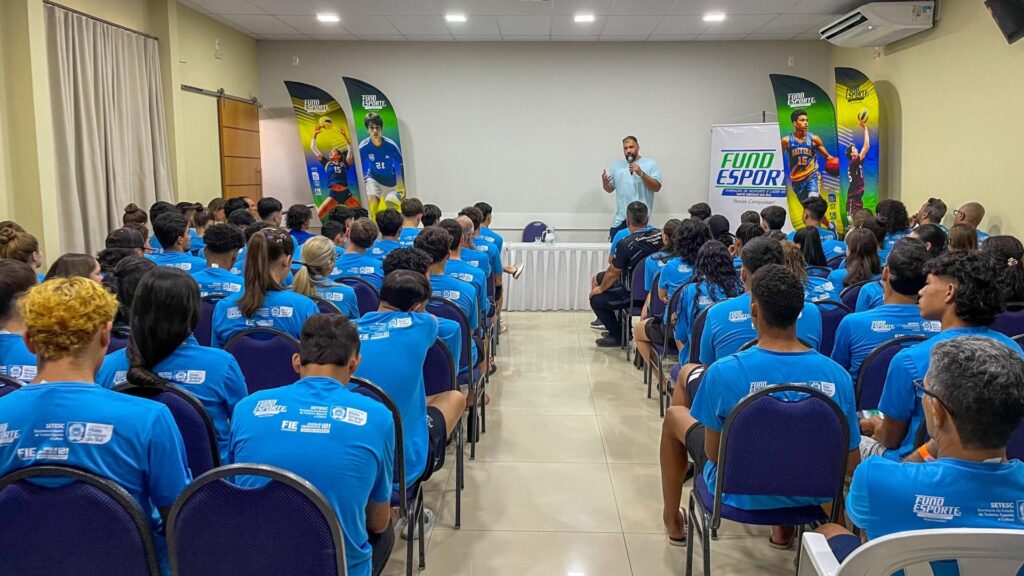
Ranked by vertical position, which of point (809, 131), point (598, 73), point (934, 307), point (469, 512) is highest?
point (598, 73)

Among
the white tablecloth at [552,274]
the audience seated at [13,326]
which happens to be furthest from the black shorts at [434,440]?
the white tablecloth at [552,274]

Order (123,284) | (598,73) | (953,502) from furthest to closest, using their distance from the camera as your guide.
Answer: (598,73)
(123,284)
(953,502)

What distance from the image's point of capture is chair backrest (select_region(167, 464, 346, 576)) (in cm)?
155

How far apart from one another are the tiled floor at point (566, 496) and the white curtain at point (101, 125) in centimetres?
383

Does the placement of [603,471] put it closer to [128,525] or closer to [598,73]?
[128,525]

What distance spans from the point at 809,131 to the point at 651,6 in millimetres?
2461

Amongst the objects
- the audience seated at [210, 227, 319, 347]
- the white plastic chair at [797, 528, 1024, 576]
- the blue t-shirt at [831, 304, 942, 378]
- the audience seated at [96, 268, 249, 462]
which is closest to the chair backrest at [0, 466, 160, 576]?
the audience seated at [96, 268, 249, 462]

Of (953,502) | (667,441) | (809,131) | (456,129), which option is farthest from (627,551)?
(456,129)

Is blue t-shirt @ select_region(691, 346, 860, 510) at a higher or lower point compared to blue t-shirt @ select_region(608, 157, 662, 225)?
lower

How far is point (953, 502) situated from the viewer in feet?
4.80

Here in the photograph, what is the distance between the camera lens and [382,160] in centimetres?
951

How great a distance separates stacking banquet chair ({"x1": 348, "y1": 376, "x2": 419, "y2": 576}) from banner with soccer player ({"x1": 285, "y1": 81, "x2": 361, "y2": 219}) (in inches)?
279

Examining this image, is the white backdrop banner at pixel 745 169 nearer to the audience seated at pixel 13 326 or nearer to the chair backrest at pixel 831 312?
the chair backrest at pixel 831 312

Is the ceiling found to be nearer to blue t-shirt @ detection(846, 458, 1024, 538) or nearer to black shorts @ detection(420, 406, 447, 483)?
black shorts @ detection(420, 406, 447, 483)
